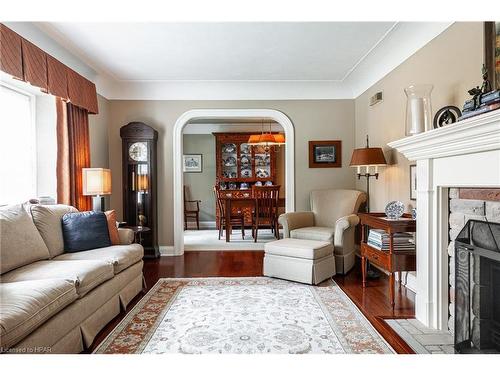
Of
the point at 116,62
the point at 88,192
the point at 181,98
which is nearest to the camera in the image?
the point at 88,192

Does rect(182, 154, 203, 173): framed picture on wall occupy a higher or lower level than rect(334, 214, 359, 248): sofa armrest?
higher

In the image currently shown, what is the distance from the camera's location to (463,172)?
2.00 meters

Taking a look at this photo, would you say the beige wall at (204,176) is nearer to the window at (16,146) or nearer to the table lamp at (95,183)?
the table lamp at (95,183)

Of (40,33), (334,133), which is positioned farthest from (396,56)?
(40,33)

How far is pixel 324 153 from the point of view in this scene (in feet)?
16.0

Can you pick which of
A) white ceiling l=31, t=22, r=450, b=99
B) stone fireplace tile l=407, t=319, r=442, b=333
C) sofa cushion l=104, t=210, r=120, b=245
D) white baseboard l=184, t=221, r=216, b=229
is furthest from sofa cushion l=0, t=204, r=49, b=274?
white baseboard l=184, t=221, r=216, b=229

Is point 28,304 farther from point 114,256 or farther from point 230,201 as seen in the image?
point 230,201

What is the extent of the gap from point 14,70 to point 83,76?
146 centimetres

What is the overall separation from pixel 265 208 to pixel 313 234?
6.83 ft

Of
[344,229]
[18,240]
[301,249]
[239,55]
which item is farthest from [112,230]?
[344,229]

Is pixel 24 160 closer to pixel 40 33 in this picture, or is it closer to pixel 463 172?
pixel 40 33

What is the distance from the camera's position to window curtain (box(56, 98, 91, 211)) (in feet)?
11.4

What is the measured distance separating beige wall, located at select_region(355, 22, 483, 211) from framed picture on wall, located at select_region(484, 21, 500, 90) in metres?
0.11

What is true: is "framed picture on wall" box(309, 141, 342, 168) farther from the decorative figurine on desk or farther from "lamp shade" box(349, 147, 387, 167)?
the decorative figurine on desk
